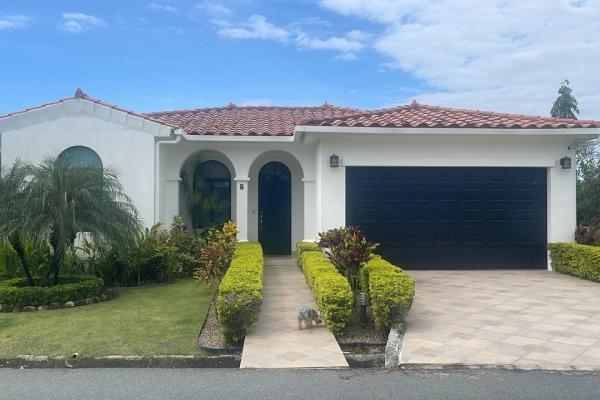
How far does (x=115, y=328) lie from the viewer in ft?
23.9

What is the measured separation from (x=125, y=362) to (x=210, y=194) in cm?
881

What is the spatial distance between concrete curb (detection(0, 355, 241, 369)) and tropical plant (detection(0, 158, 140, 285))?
10.3ft

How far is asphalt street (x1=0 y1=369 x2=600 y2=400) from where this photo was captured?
488 cm

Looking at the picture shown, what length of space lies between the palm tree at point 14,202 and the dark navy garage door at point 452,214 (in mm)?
6966

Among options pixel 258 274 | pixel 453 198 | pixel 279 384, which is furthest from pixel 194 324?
pixel 453 198

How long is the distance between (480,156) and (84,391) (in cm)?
1023

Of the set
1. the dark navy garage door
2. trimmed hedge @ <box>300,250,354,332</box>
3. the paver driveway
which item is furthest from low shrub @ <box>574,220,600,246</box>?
trimmed hedge @ <box>300,250,354,332</box>

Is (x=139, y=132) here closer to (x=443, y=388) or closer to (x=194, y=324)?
(x=194, y=324)

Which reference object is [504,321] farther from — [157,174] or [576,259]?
[157,174]

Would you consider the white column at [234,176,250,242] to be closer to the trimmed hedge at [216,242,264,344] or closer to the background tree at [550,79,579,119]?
the trimmed hedge at [216,242,264,344]

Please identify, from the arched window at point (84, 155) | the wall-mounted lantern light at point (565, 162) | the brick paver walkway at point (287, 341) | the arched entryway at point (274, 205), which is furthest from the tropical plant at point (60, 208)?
the wall-mounted lantern light at point (565, 162)

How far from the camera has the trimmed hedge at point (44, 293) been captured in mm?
8797

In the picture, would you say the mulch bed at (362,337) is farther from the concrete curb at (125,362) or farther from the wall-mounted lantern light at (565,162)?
the wall-mounted lantern light at (565,162)

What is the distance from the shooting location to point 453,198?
12461mm
